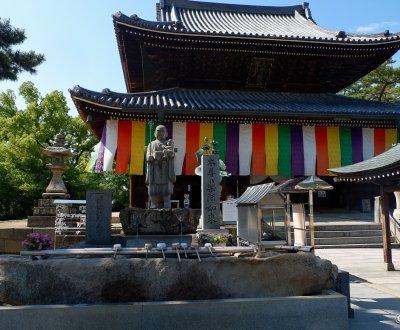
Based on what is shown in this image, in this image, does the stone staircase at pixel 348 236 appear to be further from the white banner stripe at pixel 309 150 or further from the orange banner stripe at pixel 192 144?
the orange banner stripe at pixel 192 144

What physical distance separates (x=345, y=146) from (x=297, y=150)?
231cm

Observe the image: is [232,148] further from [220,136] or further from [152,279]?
[152,279]

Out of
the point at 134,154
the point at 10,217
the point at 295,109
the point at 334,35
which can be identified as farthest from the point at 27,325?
the point at 10,217

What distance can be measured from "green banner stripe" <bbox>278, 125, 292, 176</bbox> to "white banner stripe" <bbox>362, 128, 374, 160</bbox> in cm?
355

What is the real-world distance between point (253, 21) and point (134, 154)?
11.5 m

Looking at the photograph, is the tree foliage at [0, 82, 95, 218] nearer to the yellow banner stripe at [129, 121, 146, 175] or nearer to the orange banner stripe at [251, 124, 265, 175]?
the yellow banner stripe at [129, 121, 146, 175]

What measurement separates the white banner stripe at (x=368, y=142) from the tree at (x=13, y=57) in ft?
45.5

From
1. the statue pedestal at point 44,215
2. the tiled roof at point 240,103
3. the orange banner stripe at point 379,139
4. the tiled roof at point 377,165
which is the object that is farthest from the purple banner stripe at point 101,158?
the orange banner stripe at point 379,139

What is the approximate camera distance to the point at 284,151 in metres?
16.5

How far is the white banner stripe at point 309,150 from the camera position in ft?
53.8

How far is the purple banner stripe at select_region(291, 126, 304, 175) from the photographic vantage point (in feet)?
53.7

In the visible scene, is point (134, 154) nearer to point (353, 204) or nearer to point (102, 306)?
point (353, 204)

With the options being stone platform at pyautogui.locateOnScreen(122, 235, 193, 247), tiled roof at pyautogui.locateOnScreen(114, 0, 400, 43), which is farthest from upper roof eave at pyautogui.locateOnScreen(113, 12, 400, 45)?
stone platform at pyautogui.locateOnScreen(122, 235, 193, 247)

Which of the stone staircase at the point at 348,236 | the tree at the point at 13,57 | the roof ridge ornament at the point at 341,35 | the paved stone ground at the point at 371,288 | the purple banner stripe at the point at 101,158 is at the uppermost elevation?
the roof ridge ornament at the point at 341,35
